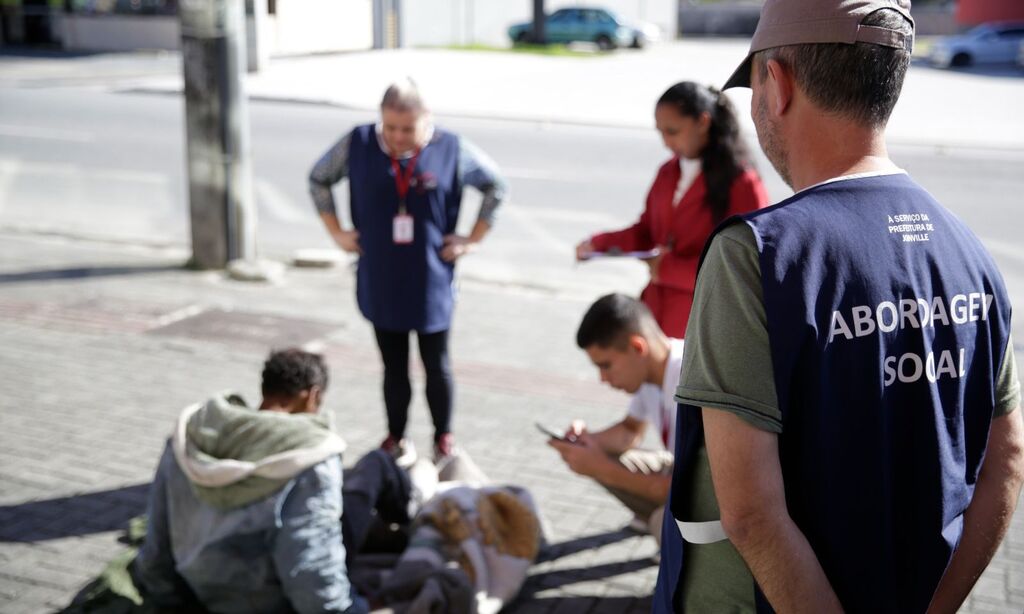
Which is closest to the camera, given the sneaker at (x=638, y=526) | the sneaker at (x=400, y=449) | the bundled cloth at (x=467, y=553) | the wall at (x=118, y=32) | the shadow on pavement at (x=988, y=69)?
the bundled cloth at (x=467, y=553)

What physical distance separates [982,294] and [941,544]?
418 mm

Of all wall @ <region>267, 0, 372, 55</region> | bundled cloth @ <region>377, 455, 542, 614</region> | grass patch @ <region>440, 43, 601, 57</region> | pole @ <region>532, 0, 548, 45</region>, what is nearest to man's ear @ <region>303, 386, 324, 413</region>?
bundled cloth @ <region>377, 455, 542, 614</region>

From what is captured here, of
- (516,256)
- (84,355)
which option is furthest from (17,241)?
(516,256)

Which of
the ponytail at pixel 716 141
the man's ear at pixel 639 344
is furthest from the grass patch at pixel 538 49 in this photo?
the man's ear at pixel 639 344

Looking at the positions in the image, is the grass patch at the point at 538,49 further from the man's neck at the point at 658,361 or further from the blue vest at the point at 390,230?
the man's neck at the point at 658,361

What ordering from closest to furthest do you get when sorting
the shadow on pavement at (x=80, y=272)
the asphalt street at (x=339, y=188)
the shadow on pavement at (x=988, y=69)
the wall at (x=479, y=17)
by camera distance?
the shadow on pavement at (x=80, y=272) → the asphalt street at (x=339, y=188) → the wall at (x=479, y=17) → the shadow on pavement at (x=988, y=69)

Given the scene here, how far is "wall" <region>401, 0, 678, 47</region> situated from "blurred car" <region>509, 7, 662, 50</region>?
1.06 m

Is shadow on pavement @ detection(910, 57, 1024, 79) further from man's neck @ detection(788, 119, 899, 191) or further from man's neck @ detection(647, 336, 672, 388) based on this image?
man's neck @ detection(788, 119, 899, 191)

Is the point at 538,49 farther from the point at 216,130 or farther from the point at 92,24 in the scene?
the point at 216,130

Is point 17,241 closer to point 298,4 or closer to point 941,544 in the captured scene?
point 298,4

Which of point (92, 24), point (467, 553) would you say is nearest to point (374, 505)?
point (467, 553)

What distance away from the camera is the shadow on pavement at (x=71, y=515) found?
14.4 ft

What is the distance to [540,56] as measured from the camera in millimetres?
35062

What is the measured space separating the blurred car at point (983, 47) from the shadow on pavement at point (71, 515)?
35.1 meters
